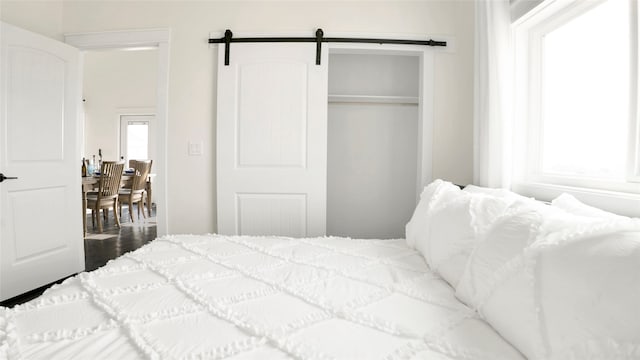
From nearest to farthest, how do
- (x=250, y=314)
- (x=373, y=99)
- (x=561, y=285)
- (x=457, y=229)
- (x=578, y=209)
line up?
1. (x=561, y=285)
2. (x=250, y=314)
3. (x=578, y=209)
4. (x=457, y=229)
5. (x=373, y=99)

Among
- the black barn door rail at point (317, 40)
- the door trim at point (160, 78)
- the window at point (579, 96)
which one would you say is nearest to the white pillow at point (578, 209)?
the window at point (579, 96)

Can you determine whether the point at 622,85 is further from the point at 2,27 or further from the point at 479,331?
the point at 2,27

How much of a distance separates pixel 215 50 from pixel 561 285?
8.91ft

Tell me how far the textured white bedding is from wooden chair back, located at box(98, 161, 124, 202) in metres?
3.98

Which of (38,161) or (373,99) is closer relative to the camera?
(38,161)

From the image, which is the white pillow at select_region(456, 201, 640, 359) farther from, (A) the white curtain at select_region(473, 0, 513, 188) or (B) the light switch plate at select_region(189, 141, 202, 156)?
Answer: (B) the light switch plate at select_region(189, 141, 202, 156)

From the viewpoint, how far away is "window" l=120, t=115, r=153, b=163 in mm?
7168

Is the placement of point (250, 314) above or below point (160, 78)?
below

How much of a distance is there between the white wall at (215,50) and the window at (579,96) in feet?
2.18

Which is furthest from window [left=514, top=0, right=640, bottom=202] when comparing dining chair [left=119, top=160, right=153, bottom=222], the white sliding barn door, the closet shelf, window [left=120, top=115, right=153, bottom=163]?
window [left=120, top=115, right=153, bottom=163]

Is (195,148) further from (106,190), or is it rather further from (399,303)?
(106,190)

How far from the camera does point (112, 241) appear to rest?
4.23 meters

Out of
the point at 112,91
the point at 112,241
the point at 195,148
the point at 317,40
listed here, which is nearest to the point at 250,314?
the point at 195,148

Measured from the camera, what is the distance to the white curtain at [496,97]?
6.41 feet
